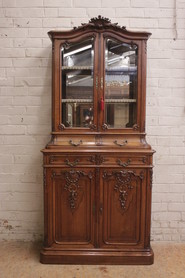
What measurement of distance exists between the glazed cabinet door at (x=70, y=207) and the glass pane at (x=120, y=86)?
0.54 m

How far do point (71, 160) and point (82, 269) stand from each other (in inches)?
36.8

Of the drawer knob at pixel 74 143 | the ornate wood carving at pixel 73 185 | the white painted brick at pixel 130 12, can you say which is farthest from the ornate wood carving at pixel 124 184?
the white painted brick at pixel 130 12

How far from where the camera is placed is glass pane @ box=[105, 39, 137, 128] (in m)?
2.41

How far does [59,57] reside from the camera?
2.36 m

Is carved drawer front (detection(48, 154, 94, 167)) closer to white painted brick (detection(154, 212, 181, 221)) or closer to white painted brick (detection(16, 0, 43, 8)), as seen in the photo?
white painted brick (detection(154, 212, 181, 221))

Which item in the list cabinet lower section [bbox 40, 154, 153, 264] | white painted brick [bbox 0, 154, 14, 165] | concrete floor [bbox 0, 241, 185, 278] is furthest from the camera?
white painted brick [bbox 0, 154, 14, 165]

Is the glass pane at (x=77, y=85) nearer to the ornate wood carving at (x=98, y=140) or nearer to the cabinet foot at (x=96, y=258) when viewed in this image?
the ornate wood carving at (x=98, y=140)

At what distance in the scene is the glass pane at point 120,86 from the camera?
7.91 feet

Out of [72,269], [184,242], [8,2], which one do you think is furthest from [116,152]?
[8,2]

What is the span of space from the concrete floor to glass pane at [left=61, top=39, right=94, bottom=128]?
4.07 ft

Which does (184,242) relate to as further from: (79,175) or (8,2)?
(8,2)

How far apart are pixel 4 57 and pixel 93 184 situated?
A: 1.54 metres

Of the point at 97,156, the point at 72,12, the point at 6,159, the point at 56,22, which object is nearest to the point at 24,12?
the point at 56,22

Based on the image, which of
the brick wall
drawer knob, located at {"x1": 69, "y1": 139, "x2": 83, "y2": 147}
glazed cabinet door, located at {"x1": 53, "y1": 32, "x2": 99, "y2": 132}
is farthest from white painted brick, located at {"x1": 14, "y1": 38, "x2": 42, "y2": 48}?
drawer knob, located at {"x1": 69, "y1": 139, "x2": 83, "y2": 147}
